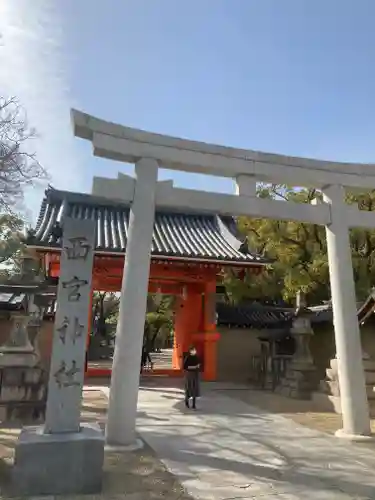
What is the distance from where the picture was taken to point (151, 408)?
395 inches

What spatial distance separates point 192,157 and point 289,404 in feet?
24.5

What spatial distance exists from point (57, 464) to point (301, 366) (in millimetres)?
9818

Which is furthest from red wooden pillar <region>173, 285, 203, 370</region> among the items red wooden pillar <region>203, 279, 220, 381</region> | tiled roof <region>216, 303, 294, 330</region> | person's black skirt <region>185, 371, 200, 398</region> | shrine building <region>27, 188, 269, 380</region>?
person's black skirt <region>185, 371, 200, 398</region>

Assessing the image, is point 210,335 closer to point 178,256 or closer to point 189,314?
point 189,314

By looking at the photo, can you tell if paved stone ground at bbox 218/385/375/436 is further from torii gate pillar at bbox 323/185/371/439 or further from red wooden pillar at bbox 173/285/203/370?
red wooden pillar at bbox 173/285/203/370

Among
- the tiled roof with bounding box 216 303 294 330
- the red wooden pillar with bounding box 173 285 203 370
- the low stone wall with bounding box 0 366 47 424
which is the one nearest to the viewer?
the low stone wall with bounding box 0 366 47 424

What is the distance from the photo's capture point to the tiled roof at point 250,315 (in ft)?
60.8

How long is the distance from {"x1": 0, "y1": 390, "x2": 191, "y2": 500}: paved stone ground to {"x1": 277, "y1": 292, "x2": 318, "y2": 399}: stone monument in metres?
7.54

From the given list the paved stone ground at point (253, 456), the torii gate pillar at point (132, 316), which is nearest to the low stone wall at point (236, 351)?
the paved stone ground at point (253, 456)

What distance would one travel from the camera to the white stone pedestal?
439 cm

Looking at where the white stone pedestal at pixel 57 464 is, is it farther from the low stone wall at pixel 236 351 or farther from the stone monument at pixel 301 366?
the low stone wall at pixel 236 351

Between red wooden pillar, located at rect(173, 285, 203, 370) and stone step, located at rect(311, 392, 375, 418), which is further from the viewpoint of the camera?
red wooden pillar, located at rect(173, 285, 203, 370)

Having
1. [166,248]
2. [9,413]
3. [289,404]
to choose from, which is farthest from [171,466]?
[166,248]

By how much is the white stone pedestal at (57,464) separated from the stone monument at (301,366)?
9.22 m
